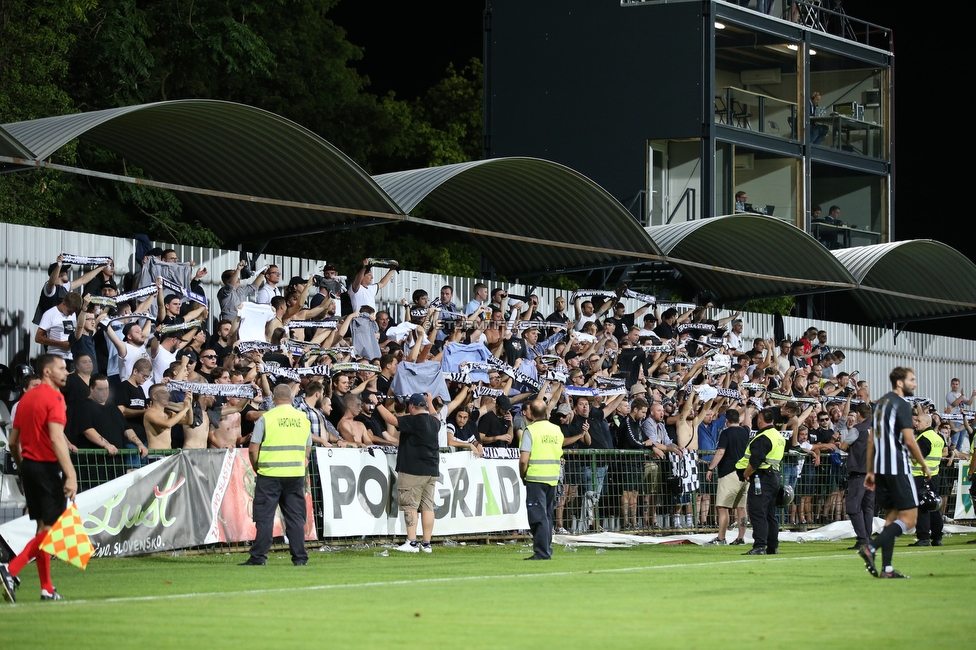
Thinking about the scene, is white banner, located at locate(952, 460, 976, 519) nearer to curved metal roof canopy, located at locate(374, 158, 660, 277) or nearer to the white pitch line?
curved metal roof canopy, located at locate(374, 158, 660, 277)

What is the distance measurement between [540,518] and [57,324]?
6719 millimetres

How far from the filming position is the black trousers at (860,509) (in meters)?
18.7

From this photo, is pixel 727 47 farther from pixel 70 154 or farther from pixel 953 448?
pixel 70 154

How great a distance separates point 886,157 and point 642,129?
9318 mm

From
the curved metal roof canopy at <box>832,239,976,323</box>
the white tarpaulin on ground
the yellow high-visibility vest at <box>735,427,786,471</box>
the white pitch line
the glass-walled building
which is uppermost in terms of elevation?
the glass-walled building

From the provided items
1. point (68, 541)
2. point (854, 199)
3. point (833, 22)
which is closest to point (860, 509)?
point (68, 541)

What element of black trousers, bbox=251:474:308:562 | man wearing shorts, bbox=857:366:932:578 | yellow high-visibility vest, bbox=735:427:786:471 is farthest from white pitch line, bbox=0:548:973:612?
man wearing shorts, bbox=857:366:932:578

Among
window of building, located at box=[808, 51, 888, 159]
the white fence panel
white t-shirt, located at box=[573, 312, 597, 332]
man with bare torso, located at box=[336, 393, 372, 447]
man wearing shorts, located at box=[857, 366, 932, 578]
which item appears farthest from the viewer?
window of building, located at box=[808, 51, 888, 159]

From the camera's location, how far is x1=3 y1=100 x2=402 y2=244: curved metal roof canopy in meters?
21.9

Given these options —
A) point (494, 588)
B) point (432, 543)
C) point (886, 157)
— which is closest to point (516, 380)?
point (432, 543)

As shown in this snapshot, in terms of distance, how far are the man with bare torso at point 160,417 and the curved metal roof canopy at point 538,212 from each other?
8.90 metres

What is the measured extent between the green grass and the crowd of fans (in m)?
2.08

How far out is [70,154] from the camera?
1249 inches

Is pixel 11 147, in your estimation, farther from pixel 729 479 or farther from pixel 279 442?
pixel 729 479
